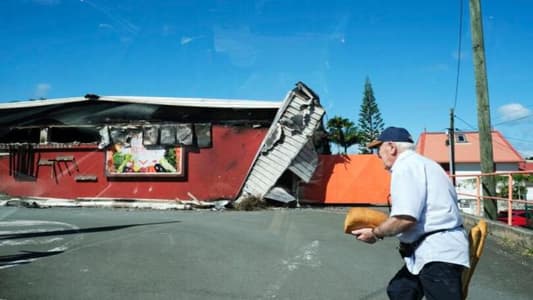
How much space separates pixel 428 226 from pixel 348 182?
15519 mm

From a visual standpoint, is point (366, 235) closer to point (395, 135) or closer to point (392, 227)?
point (392, 227)

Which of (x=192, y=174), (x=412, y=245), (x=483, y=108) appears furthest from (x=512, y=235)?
(x=192, y=174)

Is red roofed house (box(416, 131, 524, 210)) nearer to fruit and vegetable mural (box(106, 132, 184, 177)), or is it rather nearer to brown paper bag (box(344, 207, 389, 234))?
fruit and vegetable mural (box(106, 132, 184, 177))

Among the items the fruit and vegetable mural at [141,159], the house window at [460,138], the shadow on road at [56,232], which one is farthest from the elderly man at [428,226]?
the house window at [460,138]

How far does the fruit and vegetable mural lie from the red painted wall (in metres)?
0.32

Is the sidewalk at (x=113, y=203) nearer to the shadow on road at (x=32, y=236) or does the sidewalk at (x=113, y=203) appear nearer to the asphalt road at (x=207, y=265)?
the shadow on road at (x=32, y=236)

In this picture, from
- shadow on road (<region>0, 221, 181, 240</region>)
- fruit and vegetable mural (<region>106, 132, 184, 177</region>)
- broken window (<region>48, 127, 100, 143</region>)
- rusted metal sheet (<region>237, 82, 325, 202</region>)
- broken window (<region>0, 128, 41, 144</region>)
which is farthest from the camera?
broken window (<region>0, 128, 41, 144</region>)

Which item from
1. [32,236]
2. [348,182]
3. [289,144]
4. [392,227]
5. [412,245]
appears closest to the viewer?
[392,227]

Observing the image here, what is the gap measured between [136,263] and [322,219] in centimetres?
713

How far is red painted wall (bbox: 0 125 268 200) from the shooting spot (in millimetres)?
17344

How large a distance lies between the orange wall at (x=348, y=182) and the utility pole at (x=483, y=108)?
24.9ft

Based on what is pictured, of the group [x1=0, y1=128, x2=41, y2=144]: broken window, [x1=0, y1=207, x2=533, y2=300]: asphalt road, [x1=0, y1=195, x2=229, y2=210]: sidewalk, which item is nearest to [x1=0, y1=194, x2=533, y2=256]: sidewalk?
[x1=0, y1=195, x2=229, y2=210]: sidewalk

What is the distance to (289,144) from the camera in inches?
650

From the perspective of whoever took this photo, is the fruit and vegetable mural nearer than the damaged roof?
No
